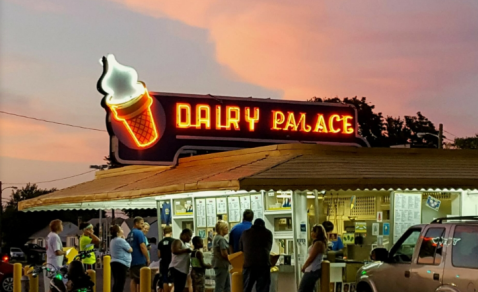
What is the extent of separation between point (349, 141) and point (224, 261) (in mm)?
9814

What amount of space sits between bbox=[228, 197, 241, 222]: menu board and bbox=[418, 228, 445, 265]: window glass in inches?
331

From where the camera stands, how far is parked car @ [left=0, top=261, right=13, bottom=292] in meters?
23.9

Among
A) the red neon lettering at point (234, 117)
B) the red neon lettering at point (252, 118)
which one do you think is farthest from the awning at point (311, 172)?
the red neon lettering at point (252, 118)

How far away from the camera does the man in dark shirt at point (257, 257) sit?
577 inches

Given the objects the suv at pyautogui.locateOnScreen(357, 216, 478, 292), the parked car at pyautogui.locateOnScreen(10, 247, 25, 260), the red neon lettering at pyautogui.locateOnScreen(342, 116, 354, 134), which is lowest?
the parked car at pyautogui.locateOnScreen(10, 247, 25, 260)

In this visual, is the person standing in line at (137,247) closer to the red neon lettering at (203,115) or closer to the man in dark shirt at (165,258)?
the man in dark shirt at (165,258)

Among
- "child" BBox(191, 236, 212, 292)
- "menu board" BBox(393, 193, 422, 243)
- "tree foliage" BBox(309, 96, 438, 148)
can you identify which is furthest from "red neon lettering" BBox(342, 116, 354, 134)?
"tree foliage" BBox(309, 96, 438, 148)

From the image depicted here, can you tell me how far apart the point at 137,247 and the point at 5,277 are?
27.8ft

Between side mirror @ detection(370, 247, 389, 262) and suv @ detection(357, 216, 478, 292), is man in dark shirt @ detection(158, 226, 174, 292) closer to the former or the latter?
suv @ detection(357, 216, 478, 292)

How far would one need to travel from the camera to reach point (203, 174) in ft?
57.9

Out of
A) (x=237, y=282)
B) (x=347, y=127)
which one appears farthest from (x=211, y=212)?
(x=237, y=282)

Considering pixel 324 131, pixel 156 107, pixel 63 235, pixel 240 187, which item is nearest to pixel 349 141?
pixel 324 131

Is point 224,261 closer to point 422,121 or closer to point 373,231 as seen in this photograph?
point 373,231

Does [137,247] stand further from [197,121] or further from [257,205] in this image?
[197,121]
